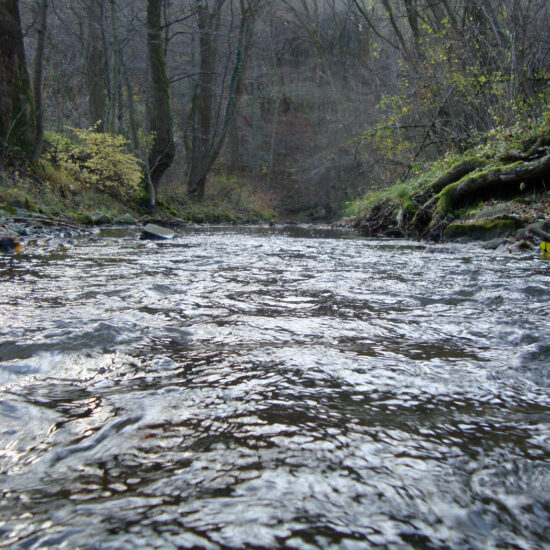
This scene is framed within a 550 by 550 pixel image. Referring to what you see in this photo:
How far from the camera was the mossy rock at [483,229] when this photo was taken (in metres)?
6.60

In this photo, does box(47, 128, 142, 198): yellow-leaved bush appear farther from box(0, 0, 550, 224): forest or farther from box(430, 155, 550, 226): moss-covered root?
box(430, 155, 550, 226): moss-covered root

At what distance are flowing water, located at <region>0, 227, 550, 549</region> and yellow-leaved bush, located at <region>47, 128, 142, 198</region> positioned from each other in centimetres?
1037

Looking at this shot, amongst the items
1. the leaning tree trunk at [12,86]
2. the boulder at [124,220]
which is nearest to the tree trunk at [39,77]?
the leaning tree trunk at [12,86]

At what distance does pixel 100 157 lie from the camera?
1259 centimetres

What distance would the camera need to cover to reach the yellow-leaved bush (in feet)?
39.7

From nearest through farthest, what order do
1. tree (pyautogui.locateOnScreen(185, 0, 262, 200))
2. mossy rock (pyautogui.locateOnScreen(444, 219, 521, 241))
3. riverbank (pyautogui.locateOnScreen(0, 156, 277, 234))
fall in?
mossy rock (pyautogui.locateOnScreen(444, 219, 521, 241)) < riverbank (pyautogui.locateOnScreen(0, 156, 277, 234)) < tree (pyautogui.locateOnScreen(185, 0, 262, 200))

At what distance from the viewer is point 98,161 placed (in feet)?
40.8

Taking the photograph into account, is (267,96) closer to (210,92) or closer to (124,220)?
(210,92)

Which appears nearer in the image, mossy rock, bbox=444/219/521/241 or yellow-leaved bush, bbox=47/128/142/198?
mossy rock, bbox=444/219/521/241

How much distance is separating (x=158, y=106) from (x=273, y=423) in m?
14.7

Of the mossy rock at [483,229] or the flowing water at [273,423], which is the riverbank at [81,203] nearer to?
the flowing water at [273,423]

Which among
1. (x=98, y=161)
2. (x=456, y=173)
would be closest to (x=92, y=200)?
(x=98, y=161)

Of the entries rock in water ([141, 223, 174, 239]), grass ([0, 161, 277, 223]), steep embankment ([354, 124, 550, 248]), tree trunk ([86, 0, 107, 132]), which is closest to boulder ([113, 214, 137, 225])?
grass ([0, 161, 277, 223])

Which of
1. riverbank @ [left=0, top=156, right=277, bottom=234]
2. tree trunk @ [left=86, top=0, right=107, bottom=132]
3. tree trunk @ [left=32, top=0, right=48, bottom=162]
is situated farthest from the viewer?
tree trunk @ [left=86, top=0, right=107, bottom=132]
